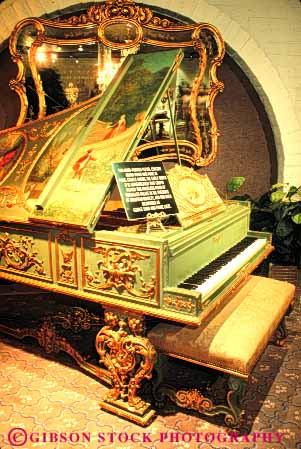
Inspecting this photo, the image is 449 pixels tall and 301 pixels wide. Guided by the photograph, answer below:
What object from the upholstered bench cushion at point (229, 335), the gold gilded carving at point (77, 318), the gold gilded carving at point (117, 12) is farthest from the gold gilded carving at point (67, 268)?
the gold gilded carving at point (117, 12)

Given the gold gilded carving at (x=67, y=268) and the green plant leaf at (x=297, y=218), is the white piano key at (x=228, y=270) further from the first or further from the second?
the green plant leaf at (x=297, y=218)

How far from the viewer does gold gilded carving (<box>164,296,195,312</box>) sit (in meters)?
2.27

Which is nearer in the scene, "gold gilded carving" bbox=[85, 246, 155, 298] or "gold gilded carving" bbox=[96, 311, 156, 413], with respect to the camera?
"gold gilded carving" bbox=[85, 246, 155, 298]

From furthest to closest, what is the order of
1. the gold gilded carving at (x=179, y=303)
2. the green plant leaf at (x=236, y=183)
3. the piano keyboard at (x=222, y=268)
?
the green plant leaf at (x=236, y=183), the piano keyboard at (x=222, y=268), the gold gilded carving at (x=179, y=303)

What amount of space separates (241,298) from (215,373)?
57 cm

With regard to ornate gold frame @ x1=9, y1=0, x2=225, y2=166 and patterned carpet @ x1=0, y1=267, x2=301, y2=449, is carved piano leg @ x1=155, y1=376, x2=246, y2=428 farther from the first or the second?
ornate gold frame @ x1=9, y1=0, x2=225, y2=166

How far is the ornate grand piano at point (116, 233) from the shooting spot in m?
2.43

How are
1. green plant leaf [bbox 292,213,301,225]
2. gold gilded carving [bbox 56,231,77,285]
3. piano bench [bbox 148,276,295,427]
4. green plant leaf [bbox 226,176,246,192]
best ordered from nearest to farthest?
1. piano bench [bbox 148,276,295,427]
2. gold gilded carving [bbox 56,231,77,285]
3. green plant leaf [bbox 292,213,301,225]
4. green plant leaf [bbox 226,176,246,192]

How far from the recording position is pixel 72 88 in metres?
3.96

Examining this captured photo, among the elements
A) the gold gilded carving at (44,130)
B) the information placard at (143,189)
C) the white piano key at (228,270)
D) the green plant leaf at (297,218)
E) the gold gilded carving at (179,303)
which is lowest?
the gold gilded carving at (179,303)

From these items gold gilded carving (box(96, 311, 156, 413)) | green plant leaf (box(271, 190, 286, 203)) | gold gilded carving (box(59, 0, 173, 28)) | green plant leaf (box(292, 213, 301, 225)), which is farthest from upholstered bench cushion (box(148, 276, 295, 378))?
gold gilded carving (box(59, 0, 173, 28))

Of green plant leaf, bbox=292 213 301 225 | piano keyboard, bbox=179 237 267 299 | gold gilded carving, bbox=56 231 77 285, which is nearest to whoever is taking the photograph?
piano keyboard, bbox=179 237 267 299

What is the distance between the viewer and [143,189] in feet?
8.53

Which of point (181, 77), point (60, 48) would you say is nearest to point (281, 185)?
point (181, 77)
